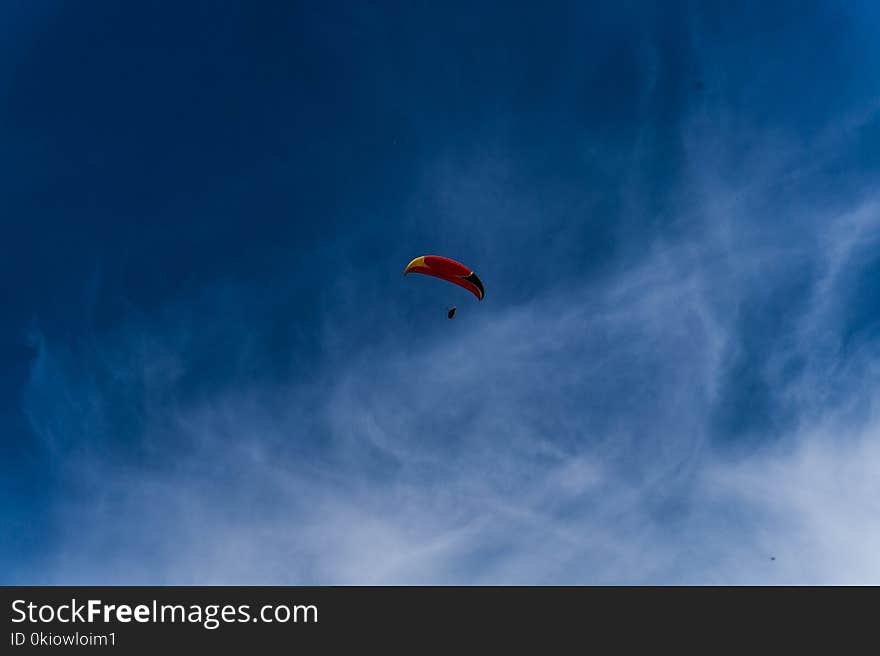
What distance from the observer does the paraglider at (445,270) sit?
7681cm

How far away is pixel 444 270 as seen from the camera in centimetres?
7756

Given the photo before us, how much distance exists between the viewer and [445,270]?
77500 mm

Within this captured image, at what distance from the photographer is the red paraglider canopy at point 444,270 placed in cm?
7681

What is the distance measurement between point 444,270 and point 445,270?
0.14 metres

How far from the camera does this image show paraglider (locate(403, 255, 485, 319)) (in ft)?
252

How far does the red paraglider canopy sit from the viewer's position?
76.8m
